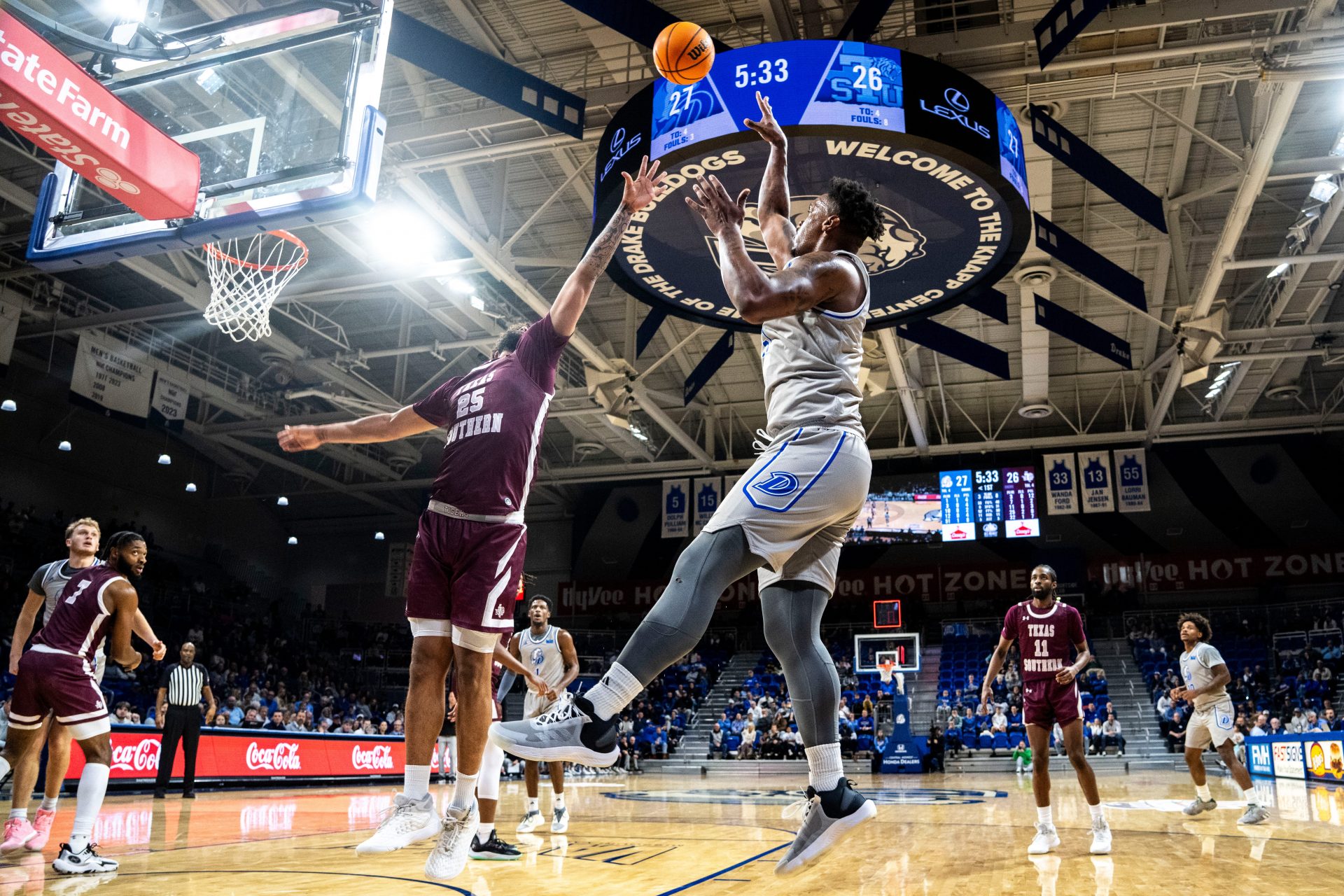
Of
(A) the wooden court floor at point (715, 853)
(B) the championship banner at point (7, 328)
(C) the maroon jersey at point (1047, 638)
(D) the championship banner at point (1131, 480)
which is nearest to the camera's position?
(A) the wooden court floor at point (715, 853)

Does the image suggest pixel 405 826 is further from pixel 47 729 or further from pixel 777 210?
pixel 47 729

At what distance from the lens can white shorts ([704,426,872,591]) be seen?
3012mm

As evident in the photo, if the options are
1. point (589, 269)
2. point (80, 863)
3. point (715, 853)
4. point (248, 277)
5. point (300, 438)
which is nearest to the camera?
point (589, 269)

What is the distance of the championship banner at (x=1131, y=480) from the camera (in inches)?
958

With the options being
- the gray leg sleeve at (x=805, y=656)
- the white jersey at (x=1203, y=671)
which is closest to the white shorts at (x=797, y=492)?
the gray leg sleeve at (x=805, y=656)

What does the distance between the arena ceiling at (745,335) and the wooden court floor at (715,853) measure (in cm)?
798

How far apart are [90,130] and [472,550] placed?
472cm

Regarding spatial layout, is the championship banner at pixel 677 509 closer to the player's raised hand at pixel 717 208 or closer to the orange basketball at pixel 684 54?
the orange basketball at pixel 684 54

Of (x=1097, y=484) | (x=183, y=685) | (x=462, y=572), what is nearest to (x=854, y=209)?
(x=462, y=572)

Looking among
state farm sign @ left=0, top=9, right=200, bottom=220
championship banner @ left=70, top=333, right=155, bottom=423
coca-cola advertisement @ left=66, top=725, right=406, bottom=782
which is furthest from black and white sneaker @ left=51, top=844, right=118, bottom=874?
championship banner @ left=70, top=333, right=155, bottom=423

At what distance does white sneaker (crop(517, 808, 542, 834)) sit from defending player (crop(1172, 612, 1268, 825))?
19.8 feet

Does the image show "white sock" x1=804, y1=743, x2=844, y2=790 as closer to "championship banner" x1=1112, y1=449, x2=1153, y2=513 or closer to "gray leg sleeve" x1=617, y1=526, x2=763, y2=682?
"gray leg sleeve" x1=617, y1=526, x2=763, y2=682

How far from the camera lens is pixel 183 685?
12.1 m

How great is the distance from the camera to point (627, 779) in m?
19.3
